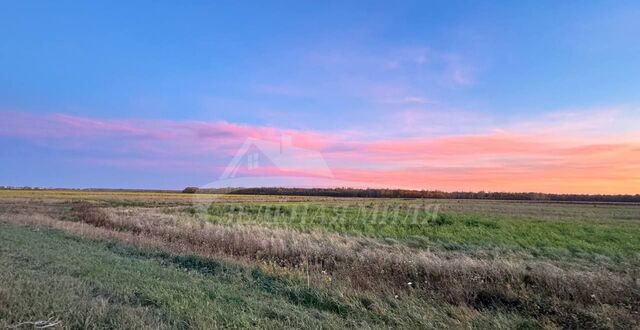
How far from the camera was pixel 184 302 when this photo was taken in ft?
21.7

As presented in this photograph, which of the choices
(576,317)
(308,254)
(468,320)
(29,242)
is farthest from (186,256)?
(576,317)

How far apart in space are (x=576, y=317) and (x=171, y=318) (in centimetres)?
671

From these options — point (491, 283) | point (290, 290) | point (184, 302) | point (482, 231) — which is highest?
point (184, 302)

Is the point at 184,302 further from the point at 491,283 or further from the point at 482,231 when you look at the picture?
the point at 482,231

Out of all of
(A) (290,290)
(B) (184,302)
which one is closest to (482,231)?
(A) (290,290)

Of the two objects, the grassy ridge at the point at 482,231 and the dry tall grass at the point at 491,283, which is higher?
the dry tall grass at the point at 491,283

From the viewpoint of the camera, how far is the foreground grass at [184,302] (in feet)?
18.4

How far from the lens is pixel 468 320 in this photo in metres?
6.75

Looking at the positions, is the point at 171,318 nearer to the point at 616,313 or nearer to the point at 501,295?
the point at 501,295

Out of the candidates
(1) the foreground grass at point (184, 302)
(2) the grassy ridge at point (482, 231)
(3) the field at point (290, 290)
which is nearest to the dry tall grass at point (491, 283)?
(3) the field at point (290, 290)

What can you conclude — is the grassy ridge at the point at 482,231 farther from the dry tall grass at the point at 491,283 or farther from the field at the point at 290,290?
the dry tall grass at the point at 491,283

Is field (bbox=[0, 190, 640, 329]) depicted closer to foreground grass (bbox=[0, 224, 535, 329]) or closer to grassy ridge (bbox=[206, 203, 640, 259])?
foreground grass (bbox=[0, 224, 535, 329])

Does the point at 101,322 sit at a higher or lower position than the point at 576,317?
higher

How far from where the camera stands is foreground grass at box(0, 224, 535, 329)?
18.4 feet
